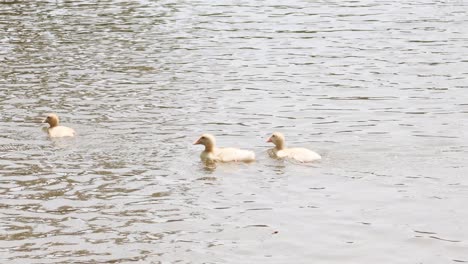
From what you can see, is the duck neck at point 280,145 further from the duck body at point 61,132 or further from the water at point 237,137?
the duck body at point 61,132

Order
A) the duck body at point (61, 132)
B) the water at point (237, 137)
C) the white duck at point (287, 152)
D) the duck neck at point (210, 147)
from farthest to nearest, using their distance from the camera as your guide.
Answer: the duck body at point (61, 132) < the duck neck at point (210, 147) < the white duck at point (287, 152) < the water at point (237, 137)

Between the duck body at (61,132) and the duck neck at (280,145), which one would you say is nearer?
the duck neck at (280,145)

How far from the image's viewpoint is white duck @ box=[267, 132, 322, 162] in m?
16.2

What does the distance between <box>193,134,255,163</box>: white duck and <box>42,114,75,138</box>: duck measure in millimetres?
2347

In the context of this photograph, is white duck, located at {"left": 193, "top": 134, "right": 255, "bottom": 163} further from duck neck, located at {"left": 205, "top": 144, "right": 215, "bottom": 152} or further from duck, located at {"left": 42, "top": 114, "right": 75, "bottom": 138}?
duck, located at {"left": 42, "top": 114, "right": 75, "bottom": 138}

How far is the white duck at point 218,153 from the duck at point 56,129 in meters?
2.35

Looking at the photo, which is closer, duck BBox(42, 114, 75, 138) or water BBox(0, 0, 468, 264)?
water BBox(0, 0, 468, 264)

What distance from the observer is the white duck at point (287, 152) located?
16.2 m

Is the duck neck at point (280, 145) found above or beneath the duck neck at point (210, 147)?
beneath

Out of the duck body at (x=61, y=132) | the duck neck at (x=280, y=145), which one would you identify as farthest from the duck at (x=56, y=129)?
the duck neck at (x=280, y=145)

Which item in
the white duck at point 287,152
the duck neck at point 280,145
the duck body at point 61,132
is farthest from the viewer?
the duck body at point 61,132

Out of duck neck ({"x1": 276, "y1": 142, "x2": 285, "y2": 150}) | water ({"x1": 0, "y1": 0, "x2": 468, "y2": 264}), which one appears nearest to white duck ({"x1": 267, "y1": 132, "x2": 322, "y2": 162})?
duck neck ({"x1": 276, "y1": 142, "x2": 285, "y2": 150})

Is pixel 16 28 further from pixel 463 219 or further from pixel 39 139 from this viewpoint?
pixel 463 219

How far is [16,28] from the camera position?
99.0 ft
